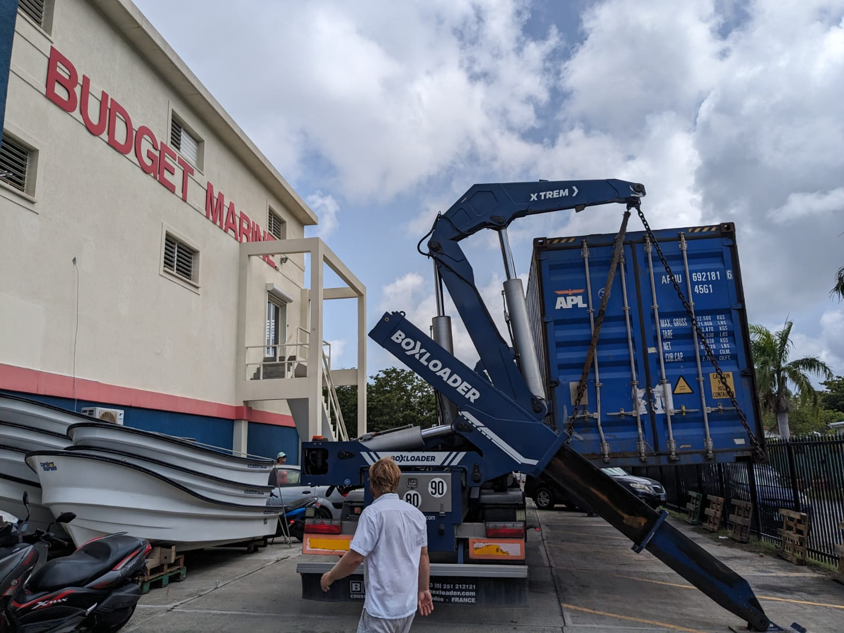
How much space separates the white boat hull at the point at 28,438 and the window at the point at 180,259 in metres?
5.93

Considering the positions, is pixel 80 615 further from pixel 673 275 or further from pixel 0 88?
pixel 673 275

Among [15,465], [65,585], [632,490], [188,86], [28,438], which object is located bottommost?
[632,490]

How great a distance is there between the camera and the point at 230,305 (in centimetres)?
1523

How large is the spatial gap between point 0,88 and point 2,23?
798 mm

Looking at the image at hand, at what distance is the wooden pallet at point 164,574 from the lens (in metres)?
7.23

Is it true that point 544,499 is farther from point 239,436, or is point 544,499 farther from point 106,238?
point 106,238

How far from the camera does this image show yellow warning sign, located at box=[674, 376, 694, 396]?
24.7ft

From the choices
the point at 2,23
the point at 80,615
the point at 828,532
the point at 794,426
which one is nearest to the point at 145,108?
the point at 2,23

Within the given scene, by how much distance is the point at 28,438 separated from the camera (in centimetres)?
723

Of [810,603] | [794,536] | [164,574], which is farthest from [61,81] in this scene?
[794,536]

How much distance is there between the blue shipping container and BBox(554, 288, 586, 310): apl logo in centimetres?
1

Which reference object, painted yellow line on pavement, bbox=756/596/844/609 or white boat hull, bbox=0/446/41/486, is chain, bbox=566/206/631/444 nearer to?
painted yellow line on pavement, bbox=756/596/844/609

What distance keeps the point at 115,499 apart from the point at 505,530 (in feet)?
13.7

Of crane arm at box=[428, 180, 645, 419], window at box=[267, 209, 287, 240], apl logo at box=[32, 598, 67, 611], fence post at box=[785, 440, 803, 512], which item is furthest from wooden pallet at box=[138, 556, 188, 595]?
window at box=[267, 209, 287, 240]
